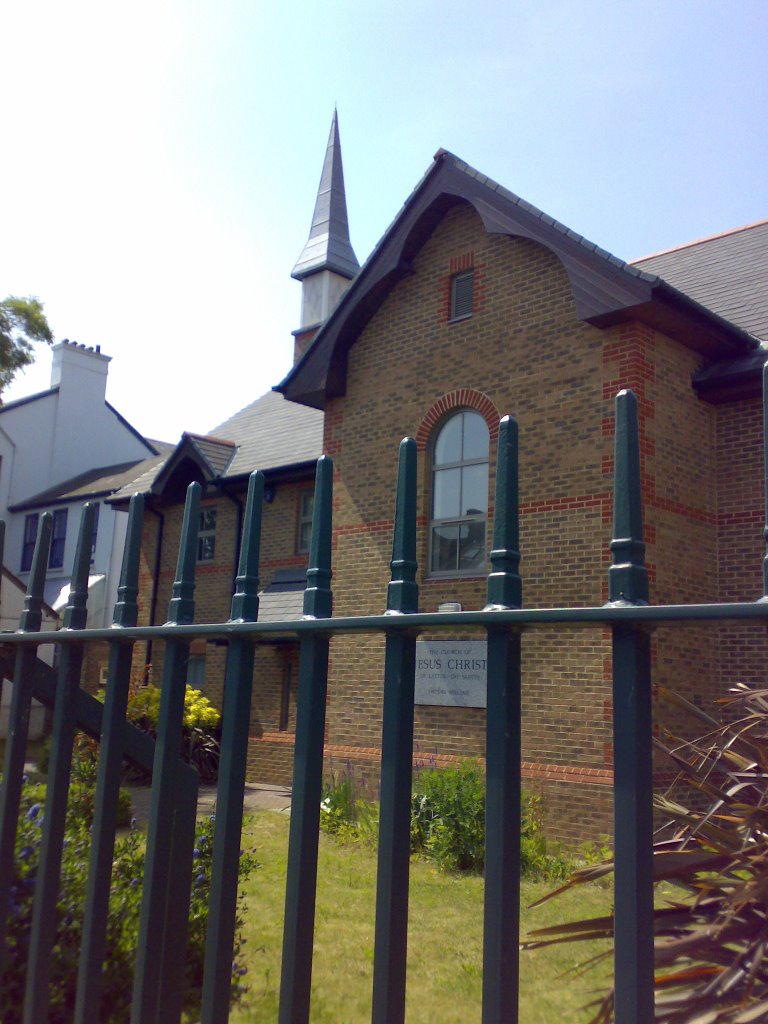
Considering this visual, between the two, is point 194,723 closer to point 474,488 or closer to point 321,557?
point 474,488

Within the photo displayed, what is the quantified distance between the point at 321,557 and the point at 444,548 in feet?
33.8

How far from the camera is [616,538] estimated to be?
4.83 ft

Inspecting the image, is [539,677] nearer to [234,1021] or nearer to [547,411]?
[547,411]

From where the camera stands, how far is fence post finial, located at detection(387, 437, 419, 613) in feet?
5.67

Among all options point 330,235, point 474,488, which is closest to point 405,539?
point 474,488

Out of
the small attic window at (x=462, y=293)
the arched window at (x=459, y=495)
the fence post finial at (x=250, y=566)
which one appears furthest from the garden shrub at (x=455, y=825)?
the fence post finial at (x=250, y=566)

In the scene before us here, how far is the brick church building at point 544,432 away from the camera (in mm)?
10344

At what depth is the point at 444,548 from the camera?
12164 millimetres

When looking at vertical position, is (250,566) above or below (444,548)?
below

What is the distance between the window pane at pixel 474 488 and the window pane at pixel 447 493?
97 millimetres

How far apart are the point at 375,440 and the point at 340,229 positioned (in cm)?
1610

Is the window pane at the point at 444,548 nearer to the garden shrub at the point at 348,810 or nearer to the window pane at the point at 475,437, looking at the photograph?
the window pane at the point at 475,437

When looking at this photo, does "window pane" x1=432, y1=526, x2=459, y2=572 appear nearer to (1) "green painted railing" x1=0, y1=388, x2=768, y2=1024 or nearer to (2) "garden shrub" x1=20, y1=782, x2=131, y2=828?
(2) "garden shrub" x1=20, y1=782, x2=131, y2=828

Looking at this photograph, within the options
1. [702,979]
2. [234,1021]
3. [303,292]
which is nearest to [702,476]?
[234,1021]
